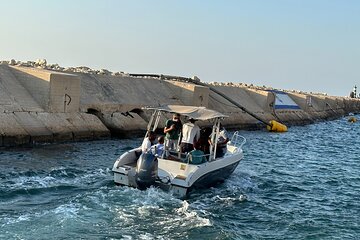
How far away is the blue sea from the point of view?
10422 mm

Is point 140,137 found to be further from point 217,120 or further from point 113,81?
point 217,120

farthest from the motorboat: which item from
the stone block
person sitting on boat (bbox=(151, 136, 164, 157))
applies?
the stone block

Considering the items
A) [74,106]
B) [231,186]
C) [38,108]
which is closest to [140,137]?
[74,106]

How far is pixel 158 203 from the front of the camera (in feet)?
40.6

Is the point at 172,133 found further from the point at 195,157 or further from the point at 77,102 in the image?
the point at 77,102

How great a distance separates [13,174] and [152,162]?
5.00 m

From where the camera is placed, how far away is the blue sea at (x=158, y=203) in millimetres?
10422

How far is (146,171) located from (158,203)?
1072 millimetres

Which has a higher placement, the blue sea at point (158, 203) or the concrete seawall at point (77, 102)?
the concrete seawall at point (77, 102)

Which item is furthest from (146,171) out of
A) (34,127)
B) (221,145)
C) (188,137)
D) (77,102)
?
(77,102)

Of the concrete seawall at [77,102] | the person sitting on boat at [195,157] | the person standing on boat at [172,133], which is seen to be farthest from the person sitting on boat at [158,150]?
the concrete seawall at [77,102]

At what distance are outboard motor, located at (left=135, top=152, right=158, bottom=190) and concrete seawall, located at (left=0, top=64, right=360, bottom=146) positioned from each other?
911cm

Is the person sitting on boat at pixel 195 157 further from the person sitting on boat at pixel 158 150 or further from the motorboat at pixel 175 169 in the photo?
the person sitting on boat at pixel 158 150

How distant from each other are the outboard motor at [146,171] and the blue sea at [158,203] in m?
0.28
